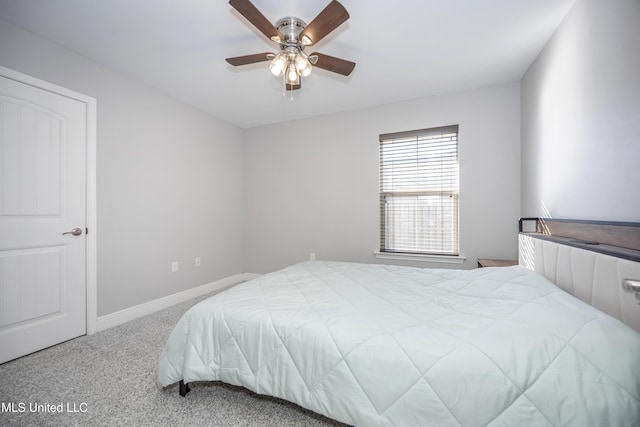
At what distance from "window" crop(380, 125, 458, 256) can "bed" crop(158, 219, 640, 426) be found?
1491 mm

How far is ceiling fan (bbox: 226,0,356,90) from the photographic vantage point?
1.53 m

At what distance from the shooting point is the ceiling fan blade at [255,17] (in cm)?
141

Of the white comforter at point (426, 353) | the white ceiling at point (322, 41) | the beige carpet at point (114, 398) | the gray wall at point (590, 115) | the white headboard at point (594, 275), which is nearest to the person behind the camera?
the white comforter at point (426, 353)

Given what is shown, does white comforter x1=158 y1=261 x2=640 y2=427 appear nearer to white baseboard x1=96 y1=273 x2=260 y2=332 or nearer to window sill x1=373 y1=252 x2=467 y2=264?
window sill x1=373 y1=252 x2=467 y2=264

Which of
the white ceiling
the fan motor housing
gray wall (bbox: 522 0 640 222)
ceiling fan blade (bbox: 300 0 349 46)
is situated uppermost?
the white ceiling

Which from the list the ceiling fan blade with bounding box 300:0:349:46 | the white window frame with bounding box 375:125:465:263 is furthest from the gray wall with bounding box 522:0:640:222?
the ceiling fan blade with bounding box 300:0:349:46

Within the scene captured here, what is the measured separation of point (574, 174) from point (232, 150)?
3.91 meters

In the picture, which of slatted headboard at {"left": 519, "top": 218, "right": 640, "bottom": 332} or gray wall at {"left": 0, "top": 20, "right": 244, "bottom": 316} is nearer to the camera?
slatted headboard at {"left": 519, "top": 218, "right": 640, "bottom": 332}

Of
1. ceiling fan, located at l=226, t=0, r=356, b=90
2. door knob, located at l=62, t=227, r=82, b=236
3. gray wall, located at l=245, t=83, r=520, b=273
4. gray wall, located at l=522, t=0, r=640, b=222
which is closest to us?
gray wall, located at l=522, t=0, r=640, b=222

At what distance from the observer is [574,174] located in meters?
1.69

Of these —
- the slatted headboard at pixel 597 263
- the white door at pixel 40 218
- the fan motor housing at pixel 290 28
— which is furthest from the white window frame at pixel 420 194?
the white door at pixel 40 218

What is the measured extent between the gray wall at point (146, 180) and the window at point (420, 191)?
238cm

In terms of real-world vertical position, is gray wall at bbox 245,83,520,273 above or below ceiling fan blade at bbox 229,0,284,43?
below

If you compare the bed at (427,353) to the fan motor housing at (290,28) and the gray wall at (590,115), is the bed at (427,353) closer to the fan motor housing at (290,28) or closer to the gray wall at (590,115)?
the gray wall at (590,115)
